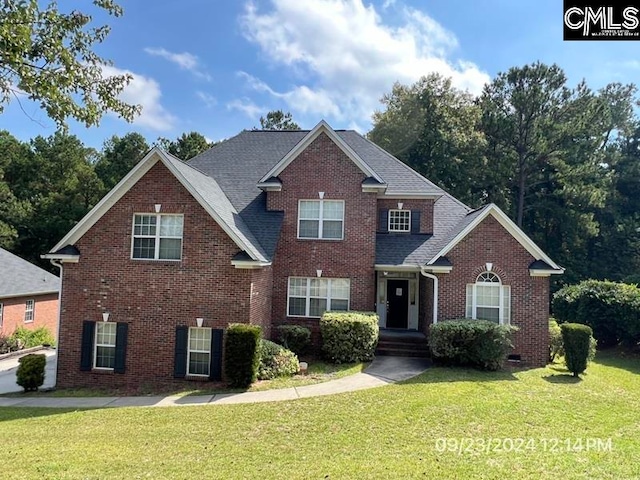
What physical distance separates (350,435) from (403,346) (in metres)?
7.65

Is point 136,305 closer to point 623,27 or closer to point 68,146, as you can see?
point 623,27

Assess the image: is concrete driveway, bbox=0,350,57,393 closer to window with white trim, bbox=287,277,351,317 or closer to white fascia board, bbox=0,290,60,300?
white fascia board, bbox=0,290,60,300

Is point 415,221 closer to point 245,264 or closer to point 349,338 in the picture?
point 349,338

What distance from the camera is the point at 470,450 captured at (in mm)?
7184

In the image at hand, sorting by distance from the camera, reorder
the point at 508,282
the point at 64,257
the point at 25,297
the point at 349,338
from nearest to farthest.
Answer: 1. the point at 64,257
2. the point at 349,338
3. the point at 508,282
4. the point at 25,297

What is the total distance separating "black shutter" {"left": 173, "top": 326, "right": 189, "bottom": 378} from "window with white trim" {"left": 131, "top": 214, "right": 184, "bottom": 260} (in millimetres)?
2322

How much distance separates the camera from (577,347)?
12.9 meters

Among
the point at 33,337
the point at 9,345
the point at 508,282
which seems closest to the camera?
the point at 508,282

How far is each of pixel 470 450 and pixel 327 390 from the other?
15.4 feet

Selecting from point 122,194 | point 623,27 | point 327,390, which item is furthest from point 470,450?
point 122,194

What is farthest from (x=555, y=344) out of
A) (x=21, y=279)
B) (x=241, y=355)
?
(x=21, y=279)

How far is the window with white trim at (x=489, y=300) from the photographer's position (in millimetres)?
14539

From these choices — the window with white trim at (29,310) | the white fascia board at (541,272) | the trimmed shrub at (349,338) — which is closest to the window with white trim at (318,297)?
the trimmed shrub at (349,338)

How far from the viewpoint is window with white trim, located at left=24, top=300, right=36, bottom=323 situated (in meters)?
23.1
